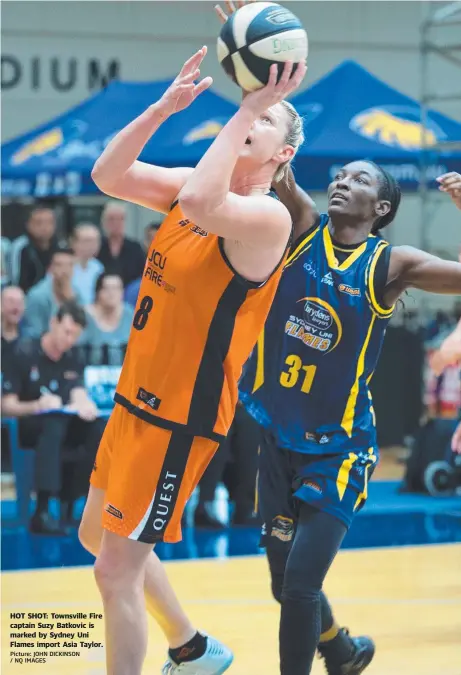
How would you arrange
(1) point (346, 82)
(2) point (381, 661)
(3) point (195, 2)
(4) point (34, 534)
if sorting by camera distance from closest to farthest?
(2) point (381, 661)
(4) point (34, 534)
(1) point (346, 82)
(3) point (195, 2)

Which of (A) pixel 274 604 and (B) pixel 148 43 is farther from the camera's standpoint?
(B) pixel 148 43

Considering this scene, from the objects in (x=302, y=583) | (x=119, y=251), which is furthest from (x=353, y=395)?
(x=119, y=251)

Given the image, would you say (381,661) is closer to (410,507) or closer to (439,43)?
(410,507)

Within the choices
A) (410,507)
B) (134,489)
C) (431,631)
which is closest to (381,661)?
(431,631)

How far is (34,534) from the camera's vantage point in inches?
292

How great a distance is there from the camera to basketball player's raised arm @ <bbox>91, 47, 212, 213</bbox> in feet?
11.2

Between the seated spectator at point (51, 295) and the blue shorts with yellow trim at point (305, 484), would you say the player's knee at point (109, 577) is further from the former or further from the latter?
the seated spectator at point (51, 295)

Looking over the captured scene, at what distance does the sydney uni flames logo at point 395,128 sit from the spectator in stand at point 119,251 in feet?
7.36

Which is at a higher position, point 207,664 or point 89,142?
point 89,142

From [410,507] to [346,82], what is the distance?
13.3 ft

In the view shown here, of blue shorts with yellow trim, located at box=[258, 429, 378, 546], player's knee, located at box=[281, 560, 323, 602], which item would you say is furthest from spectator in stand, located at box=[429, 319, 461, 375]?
player's knee, located at box=[281, 560, 323, 602]

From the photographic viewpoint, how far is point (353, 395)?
4176mm

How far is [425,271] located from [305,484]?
3.02 ft

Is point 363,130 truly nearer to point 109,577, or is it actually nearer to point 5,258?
point 5,258
